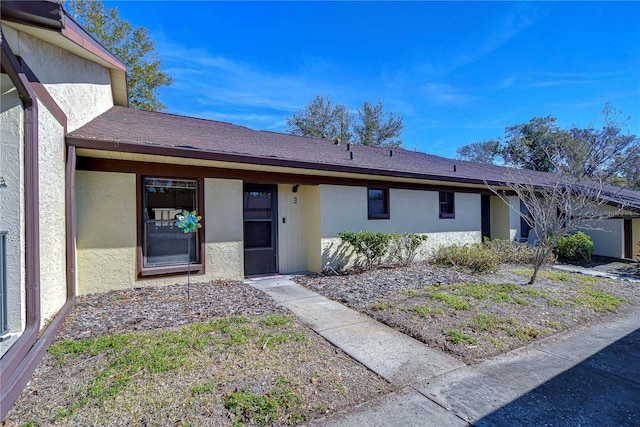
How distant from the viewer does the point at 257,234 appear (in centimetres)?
718

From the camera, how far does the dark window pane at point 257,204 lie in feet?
23.1

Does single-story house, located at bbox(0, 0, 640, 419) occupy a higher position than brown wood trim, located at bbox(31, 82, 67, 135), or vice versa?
brown wood trim, located at bbox(31, 82, 67, 135)

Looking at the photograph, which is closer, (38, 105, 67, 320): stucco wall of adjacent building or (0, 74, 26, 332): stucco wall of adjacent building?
(0, 74, 26, 332): stucco wall of adjacent building

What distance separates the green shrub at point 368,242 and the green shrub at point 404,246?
2.07ft

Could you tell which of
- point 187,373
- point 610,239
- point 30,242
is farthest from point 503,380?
point 610,239

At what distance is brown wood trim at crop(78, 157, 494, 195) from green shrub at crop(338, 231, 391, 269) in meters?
1.40

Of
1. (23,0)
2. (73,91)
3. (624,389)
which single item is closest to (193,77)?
(73,91)

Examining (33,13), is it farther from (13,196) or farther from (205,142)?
(205,142)

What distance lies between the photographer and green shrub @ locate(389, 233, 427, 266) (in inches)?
321

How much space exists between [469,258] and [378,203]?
2824 millimetres

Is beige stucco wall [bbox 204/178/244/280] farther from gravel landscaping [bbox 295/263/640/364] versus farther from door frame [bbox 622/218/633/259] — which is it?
door frame [bbox 622/218/633/259]

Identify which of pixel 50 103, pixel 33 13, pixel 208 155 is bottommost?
pixel 208 155

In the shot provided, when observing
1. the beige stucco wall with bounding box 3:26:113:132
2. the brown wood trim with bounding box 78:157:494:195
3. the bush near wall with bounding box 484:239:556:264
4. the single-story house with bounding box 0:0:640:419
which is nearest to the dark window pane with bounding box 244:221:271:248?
the single-story house with bounding box 0:0:640:419

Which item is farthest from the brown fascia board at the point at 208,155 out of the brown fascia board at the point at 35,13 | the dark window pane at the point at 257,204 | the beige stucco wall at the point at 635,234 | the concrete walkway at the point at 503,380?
the beige stucco wall at the point at 635,234
